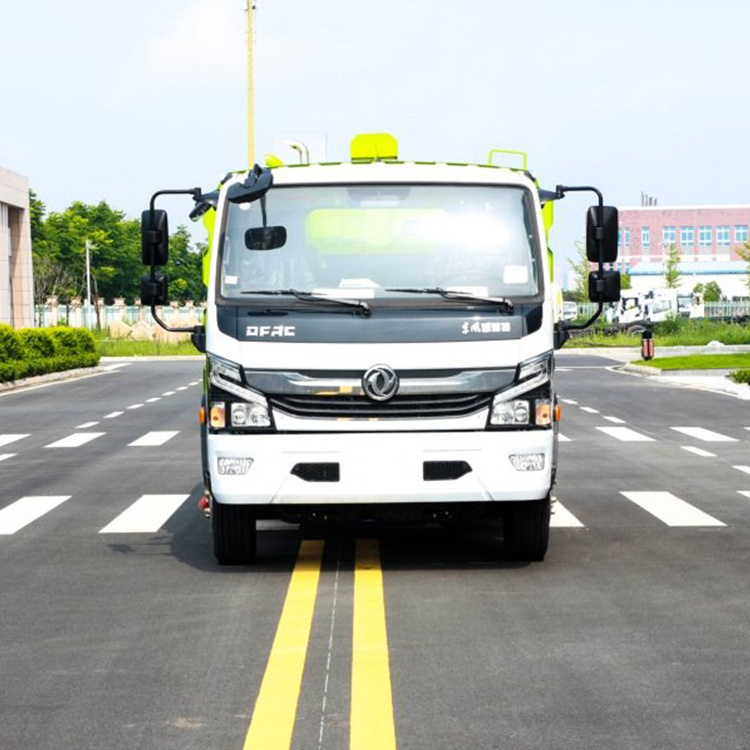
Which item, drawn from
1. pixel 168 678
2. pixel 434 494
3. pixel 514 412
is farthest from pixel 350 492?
pixel 168 678

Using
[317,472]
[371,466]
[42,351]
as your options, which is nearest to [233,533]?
[317,472]

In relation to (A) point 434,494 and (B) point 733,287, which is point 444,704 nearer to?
(A) point 434,494

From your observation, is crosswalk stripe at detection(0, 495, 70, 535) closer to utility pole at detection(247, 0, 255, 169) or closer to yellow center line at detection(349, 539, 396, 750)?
yellow center line at detection(349, 539, 396, 750)

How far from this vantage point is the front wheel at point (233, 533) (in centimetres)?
948

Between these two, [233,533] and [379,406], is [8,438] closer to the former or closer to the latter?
[233,533]

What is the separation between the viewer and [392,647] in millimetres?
7227

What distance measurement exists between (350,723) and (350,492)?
3.27 metres

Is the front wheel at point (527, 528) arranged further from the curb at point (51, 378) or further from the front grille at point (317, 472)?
the curb at point (51, 378)

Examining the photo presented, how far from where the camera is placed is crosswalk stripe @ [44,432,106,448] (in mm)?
19984

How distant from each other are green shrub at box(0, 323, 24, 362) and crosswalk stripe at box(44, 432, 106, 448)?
1748 cm

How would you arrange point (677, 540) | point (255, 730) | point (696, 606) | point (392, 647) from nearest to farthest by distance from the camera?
point (255, 730)
point (392, 647)
point (696, 606)
point (677, 540)

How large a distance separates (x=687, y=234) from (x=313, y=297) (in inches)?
5516

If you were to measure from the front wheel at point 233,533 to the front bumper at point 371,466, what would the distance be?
36 centimetres

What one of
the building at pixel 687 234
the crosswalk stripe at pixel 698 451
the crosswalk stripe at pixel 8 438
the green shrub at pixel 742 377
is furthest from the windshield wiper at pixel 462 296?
the building at pixel 687 234
